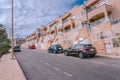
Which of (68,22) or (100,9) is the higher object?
(68,22)

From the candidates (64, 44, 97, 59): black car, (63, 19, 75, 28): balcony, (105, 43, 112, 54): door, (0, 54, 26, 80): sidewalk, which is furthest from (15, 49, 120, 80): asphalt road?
(63, 19, 75, 28): balcony

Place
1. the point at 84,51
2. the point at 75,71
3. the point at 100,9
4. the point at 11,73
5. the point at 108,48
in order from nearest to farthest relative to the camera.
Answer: the point at 11,73, the point at 75,71, the point at 84,51, the point at 108,48, the point at 100,9

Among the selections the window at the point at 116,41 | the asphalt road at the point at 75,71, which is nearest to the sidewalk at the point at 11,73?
the asphalt road at the point at 75,71

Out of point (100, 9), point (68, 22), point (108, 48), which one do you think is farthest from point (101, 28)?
point (68, 22)

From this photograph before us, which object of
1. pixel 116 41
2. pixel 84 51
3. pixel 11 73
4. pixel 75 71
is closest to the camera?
pixel 11 73

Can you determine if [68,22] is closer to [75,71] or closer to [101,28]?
[101,28]

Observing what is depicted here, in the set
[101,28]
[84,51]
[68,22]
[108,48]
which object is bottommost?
[84,51]

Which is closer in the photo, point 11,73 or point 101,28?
point 11,73

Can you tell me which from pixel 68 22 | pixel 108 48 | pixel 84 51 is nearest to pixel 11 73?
pixel 84 51

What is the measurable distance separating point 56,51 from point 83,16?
892 cm

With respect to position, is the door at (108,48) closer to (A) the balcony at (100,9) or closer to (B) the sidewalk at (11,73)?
(A) the balcony at (100,9)

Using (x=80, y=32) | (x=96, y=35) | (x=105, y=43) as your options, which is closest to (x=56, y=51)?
(x=80, y=32)

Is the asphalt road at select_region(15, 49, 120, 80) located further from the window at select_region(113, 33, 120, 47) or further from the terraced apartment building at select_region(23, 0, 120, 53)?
the terraced apartment building at select_region(23, 0, 120, 53)

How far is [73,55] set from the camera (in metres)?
21.5
